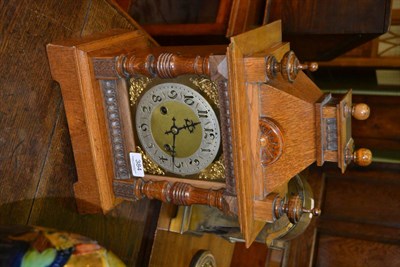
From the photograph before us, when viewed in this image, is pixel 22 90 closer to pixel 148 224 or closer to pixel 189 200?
pixel 189 200

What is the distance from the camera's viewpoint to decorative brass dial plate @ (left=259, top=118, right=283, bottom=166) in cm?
120

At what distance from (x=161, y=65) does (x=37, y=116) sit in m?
0.36

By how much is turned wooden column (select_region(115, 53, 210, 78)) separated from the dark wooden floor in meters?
0.21

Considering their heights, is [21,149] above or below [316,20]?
below

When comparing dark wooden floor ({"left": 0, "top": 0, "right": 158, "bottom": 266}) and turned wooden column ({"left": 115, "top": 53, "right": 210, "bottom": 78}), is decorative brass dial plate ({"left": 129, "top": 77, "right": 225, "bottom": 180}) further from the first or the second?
dark wooden floor ({"left": 0, "top": 0, "right": 158, "bottom": 266})

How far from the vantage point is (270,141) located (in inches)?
47.7

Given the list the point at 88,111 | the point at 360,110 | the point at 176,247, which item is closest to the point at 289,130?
the point at 360,110

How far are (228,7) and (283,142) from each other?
81 cm

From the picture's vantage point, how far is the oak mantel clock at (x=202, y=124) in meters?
1.14

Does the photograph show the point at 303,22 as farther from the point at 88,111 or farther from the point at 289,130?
the point at 88,111

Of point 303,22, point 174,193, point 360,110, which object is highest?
point 303,22

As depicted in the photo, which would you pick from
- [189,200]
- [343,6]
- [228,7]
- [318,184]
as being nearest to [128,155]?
[189,200]

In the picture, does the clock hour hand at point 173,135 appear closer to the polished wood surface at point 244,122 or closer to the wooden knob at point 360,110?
the polished wood surface at point 244,122

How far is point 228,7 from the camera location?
1.84 metres
